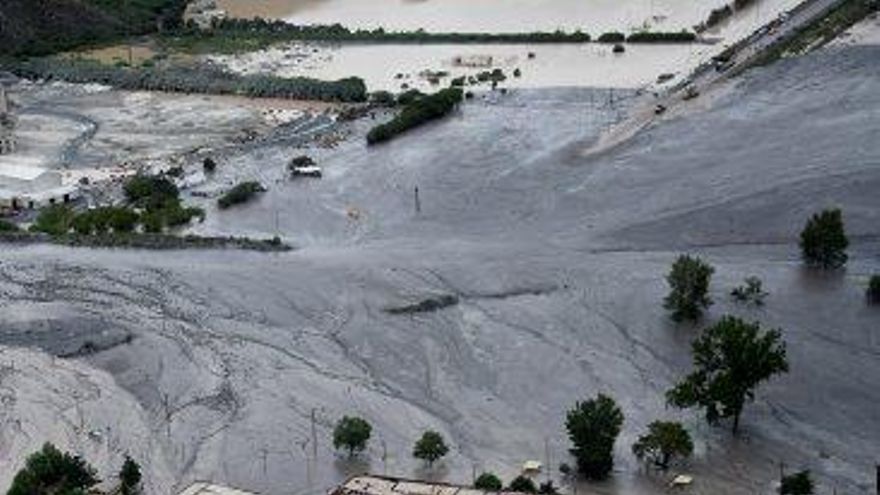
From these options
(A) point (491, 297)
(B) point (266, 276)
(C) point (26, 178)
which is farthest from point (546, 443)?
(C) point (26, 178)

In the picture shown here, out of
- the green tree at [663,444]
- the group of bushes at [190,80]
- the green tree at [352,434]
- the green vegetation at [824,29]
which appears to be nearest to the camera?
the green tree at [663,444]

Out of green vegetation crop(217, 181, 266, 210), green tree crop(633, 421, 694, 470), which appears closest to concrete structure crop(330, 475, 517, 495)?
green tree crop(633, 421, 694, 470)

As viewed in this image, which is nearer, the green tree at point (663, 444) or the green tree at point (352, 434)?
the green tree at point (663, 444)

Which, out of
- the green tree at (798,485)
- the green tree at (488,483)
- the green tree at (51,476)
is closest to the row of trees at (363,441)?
the green tree at (488,483)

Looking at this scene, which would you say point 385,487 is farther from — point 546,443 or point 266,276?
point 266,276

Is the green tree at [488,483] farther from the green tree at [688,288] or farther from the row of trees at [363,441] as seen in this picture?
the green tree at [688,288]
